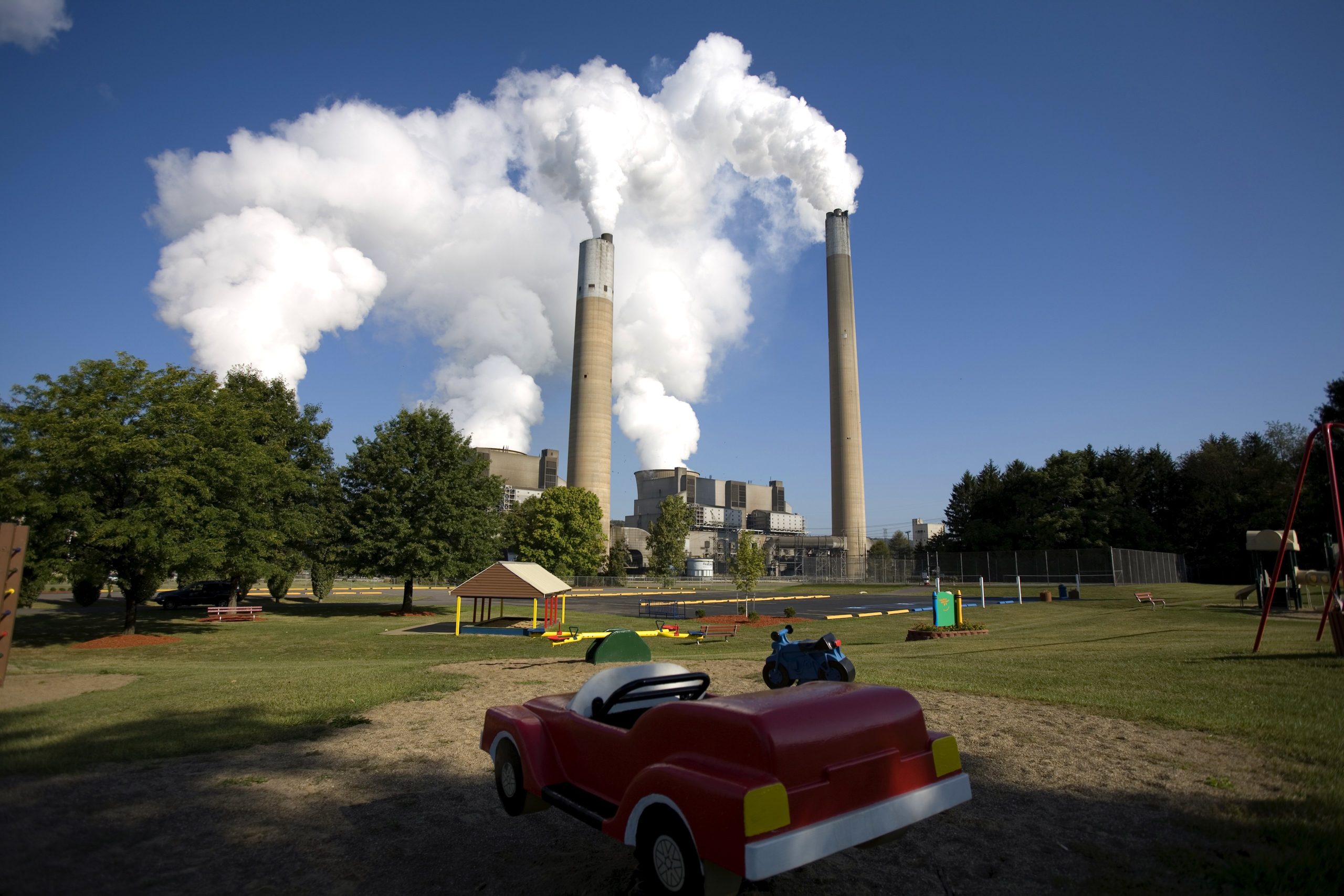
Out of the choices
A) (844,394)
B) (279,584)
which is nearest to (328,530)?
(279,584)

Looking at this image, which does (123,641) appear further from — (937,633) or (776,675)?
(937,633)

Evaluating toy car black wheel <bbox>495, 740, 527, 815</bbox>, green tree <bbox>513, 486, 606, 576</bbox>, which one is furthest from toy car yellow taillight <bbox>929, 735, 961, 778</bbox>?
green tree <bbox>513, 486, 606, 576</bbox>

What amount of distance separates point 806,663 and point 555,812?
5964mm

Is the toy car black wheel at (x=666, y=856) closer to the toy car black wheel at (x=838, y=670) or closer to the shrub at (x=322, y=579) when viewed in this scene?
the toy car black wheel at (x=838, y=670)

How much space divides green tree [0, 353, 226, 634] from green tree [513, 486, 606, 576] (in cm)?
4575

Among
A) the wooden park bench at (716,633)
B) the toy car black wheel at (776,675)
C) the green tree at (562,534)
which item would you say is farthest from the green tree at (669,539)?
the toy car black wheel at (776,675)

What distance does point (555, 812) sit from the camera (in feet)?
20.9

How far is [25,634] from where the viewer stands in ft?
84.5

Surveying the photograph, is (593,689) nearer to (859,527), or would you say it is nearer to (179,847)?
(179,847)

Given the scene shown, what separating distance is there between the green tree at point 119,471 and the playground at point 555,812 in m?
9.26

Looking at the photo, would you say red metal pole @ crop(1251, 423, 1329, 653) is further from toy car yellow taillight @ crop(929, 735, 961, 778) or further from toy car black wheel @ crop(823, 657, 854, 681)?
toy car yellow taillight @ crop(929, 735, 961, 778)

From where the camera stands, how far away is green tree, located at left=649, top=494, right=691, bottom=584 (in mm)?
90500

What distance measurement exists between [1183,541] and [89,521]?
94823 millimetres

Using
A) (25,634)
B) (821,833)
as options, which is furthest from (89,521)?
(821,833)
